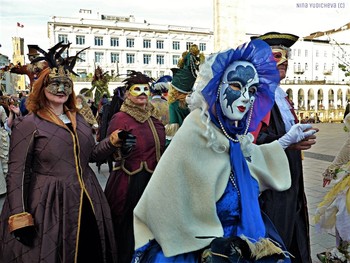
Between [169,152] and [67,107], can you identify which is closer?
[169,152]

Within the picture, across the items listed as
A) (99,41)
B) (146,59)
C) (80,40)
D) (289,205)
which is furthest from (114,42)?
(289,205)

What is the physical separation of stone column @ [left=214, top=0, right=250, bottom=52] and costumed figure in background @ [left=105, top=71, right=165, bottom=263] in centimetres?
1239

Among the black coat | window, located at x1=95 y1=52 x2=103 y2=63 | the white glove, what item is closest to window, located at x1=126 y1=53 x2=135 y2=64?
window, located at x1=95 y1=52 x2=103 y2=63

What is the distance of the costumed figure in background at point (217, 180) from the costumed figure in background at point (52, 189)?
3.17ft

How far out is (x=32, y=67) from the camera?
10.7ft

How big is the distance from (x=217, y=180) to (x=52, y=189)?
1356 millimetres

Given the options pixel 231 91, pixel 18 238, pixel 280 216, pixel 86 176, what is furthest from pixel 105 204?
pixel 231 91

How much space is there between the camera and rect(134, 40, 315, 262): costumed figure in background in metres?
1.60

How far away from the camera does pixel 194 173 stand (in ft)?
5.32

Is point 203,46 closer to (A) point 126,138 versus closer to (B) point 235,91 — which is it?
(A) point 126,138

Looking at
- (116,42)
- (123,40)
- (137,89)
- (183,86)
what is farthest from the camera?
(123,40)

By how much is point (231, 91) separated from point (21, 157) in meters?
1.53

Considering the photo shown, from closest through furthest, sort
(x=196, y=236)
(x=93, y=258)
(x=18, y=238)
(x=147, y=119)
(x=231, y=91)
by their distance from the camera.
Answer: (x=196, y=236) < (x=231, y=91) < (x=18, y=238) < (x=93, y=258) < (x=147, y=119)

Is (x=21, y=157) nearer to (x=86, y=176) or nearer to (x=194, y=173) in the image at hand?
(x=86, y=176)
